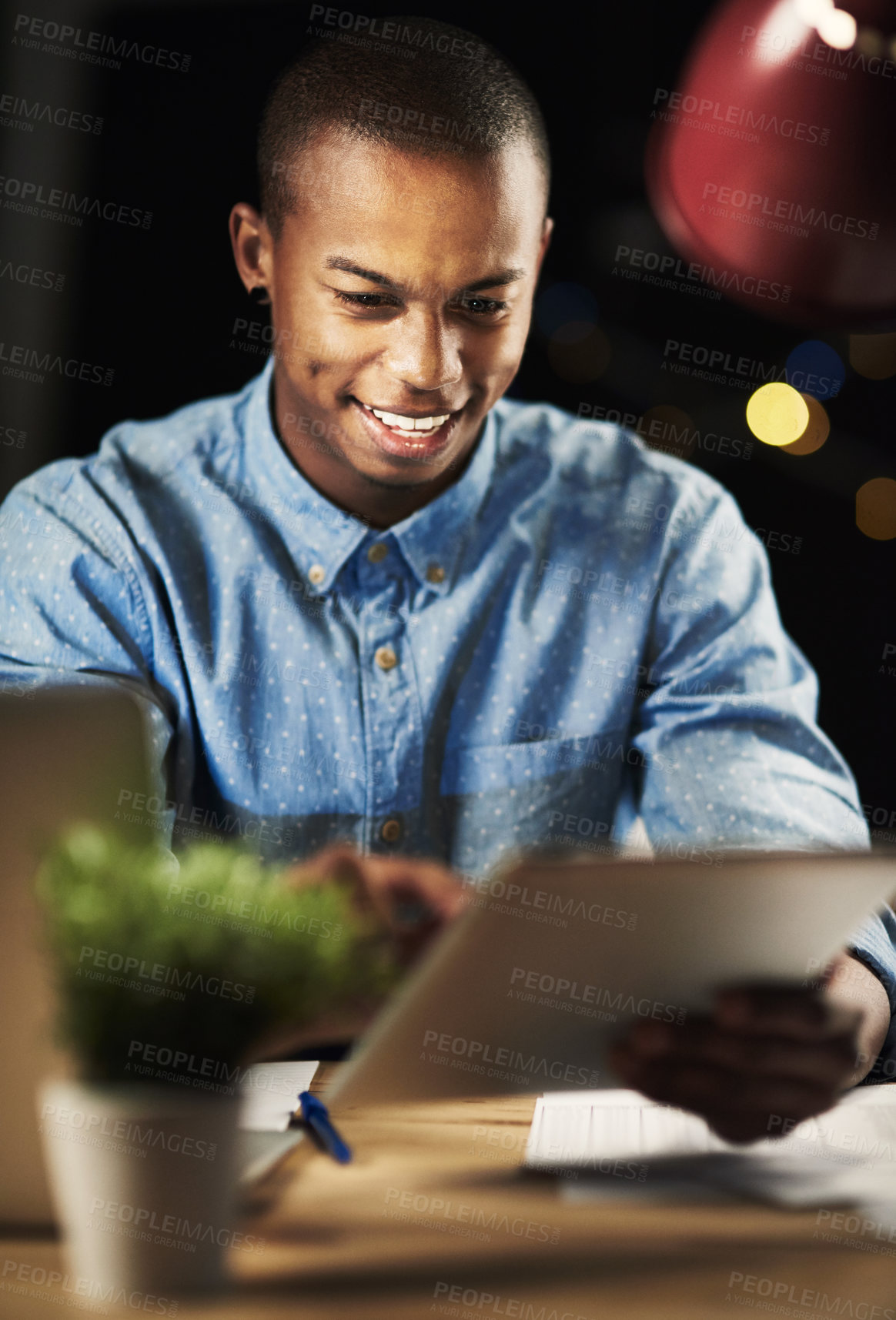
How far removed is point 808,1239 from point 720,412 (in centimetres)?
238

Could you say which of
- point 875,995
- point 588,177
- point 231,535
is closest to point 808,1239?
point 875,995

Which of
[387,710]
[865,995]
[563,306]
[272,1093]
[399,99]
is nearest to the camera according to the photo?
[272,1093]

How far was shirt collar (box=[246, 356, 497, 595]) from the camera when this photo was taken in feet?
5.08

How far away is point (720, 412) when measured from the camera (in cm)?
278

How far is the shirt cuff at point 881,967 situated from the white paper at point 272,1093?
1.62 ft

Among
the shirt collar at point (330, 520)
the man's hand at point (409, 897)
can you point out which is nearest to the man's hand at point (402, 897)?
the man's hand at point (409, 897)

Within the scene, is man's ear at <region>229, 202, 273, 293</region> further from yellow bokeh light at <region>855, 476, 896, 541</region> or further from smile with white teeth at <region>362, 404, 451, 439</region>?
yellow bokeh light at <region>855, 476, 896, 541</region>

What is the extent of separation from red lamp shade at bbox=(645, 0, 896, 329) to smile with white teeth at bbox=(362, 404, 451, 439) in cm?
52

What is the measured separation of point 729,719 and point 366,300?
2.27ft

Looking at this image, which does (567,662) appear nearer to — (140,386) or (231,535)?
(231,535)

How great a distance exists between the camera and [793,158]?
929 millimetres

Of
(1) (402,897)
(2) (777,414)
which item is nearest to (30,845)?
(1) (402,897)

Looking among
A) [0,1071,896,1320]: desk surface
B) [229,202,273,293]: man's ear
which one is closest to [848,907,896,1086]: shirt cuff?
[0,1071,896,1320]: desk surface

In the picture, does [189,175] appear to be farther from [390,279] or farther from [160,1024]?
[160,1024]
